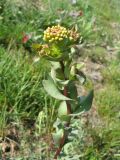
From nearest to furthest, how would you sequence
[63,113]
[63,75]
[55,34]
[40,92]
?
[55,34]
[63,75]
[63,113]
[40,92]

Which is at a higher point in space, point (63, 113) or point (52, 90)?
point (52, 90)

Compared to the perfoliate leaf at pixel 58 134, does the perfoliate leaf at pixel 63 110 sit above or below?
above

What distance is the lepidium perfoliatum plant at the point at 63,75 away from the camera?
6.88 feet

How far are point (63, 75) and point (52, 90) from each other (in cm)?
12

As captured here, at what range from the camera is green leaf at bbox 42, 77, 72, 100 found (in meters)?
2.32

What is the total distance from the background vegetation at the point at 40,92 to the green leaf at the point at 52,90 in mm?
142

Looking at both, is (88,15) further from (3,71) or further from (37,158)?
(37,158)

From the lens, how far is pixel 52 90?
2342 millimetres

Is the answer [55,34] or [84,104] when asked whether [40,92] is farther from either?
[55,34]

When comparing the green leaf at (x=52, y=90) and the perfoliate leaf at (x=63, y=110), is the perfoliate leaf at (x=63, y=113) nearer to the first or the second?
the perfoliate leaf at (x=63, y=110)

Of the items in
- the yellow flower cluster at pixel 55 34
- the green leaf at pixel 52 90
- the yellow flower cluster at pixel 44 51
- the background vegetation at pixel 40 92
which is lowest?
the background vegetation at pixel 40 92

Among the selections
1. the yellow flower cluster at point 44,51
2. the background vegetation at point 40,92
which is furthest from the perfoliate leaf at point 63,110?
the yellow flower cluster at point 44,51

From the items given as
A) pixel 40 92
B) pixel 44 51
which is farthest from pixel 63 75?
pixel 40 92

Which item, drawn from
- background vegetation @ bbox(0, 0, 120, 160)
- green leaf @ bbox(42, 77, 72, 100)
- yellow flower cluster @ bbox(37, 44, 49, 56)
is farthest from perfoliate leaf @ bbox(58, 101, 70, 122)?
yellow flower cluster @ bbox(37, 44, 49, 56)
